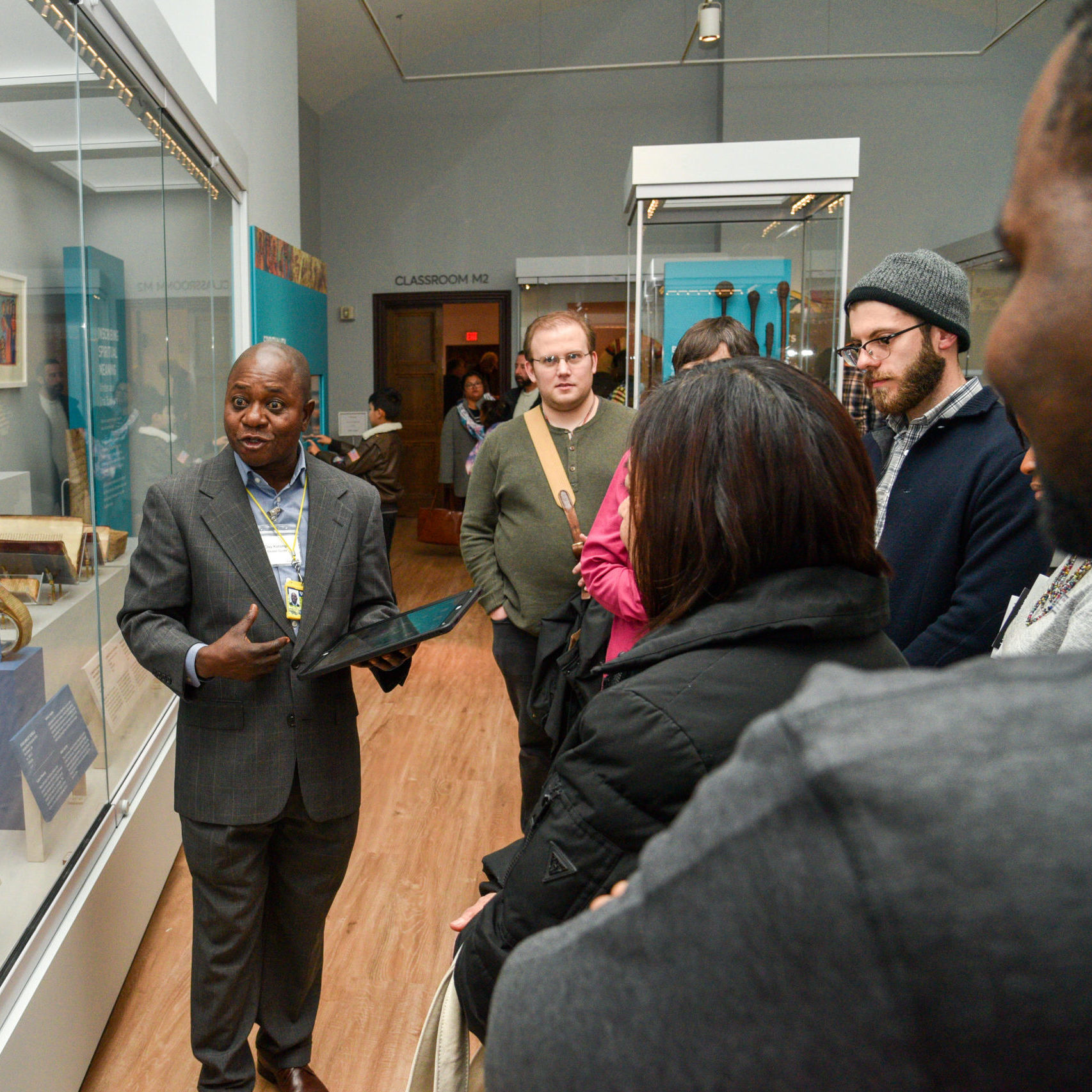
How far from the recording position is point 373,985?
267 centimetres

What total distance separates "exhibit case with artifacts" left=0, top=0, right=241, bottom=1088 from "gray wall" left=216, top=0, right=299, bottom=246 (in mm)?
1340

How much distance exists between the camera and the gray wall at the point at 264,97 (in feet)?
16.0

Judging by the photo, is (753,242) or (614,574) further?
(753,242)

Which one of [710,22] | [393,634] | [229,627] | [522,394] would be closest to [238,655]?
[229,627]

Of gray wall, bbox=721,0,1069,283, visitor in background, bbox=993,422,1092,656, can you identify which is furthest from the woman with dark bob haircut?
gray wall, bbox=721,0,1069,283

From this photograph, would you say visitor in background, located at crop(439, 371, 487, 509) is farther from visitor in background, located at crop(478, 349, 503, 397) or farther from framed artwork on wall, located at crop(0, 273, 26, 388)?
framed artwork on wall, located at crop(0, 273, 26, 388)

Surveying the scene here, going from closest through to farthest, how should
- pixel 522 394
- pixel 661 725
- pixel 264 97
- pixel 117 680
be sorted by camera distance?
pixel 661 725 < pixel 117 680 < pixel 264 97 < pixel 522 394

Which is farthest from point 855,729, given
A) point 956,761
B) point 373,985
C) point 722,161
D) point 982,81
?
point 982,81

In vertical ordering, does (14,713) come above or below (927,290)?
below

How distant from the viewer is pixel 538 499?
10.1 feet

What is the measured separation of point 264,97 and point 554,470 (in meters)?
4.04

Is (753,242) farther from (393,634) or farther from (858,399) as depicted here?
(393,634)

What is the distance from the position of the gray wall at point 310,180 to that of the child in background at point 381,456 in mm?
3871

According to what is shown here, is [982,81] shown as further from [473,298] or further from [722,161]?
[722,161]
